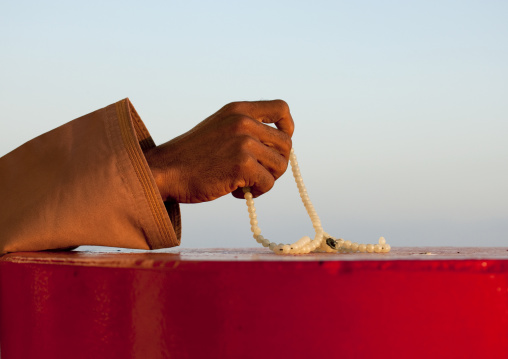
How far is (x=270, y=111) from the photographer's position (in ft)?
4.05

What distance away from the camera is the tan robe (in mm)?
1039

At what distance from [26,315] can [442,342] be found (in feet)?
2.03

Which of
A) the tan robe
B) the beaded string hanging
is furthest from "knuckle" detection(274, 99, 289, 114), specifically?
the tan robe

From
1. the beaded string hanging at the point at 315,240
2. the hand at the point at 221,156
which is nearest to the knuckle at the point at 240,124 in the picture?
the hand at the point at 221,156

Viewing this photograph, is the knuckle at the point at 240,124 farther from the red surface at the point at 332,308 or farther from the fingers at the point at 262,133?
the red surface at the point at 332,308

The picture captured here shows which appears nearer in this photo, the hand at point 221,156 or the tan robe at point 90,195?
the tan robe at point 90,195

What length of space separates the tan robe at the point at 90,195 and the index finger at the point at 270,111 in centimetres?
22

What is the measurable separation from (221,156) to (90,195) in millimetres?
252

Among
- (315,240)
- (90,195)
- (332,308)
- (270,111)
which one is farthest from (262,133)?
(332,308)

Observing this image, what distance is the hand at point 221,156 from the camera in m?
1.16

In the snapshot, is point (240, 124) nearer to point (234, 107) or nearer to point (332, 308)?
point (234, 107)

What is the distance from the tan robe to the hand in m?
0.11

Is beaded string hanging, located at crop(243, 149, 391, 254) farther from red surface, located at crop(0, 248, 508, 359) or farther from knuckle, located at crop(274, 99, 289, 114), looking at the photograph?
red surface, located at crop(0, 248, 508, 359)

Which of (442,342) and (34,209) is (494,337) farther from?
(34,209)
